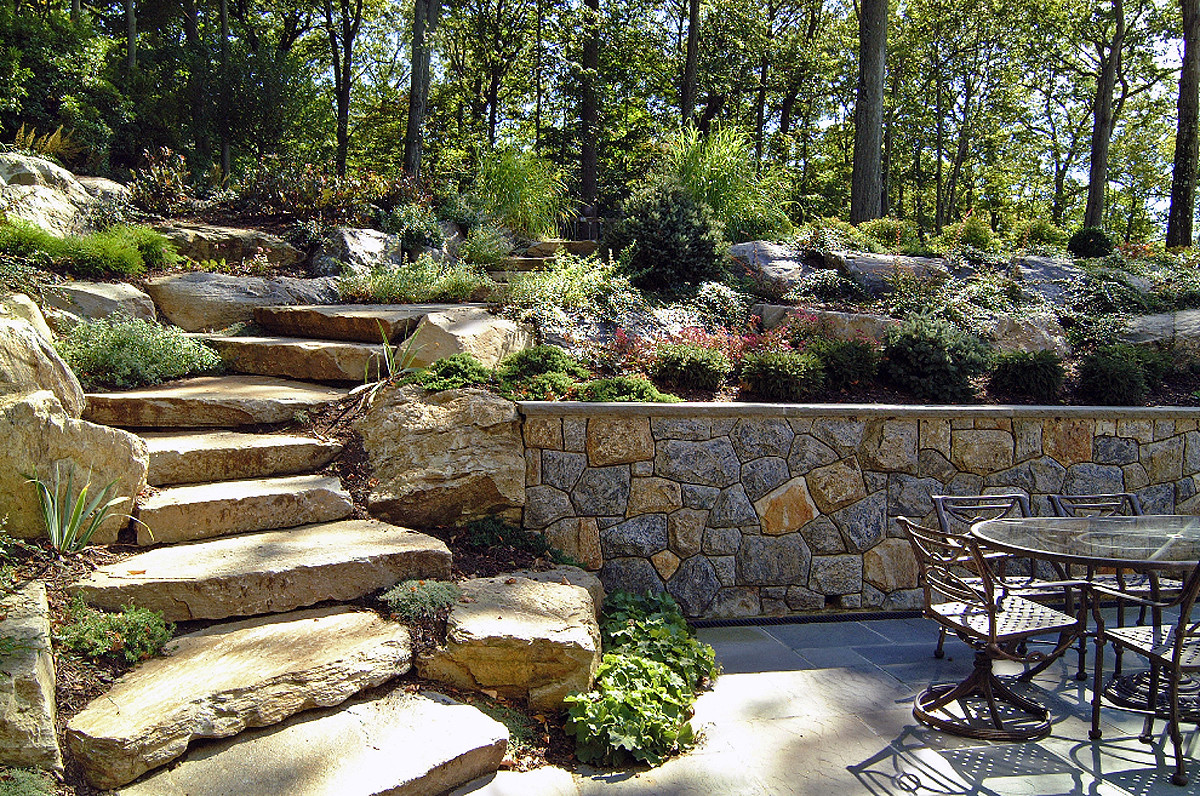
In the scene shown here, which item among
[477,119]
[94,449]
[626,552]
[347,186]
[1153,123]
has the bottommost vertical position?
[626,552]

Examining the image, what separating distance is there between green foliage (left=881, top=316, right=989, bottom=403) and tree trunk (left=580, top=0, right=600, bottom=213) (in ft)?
28.7

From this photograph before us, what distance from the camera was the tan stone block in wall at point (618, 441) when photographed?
4.43 m

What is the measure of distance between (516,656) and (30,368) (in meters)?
2.49

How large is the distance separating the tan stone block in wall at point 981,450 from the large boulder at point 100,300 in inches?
243

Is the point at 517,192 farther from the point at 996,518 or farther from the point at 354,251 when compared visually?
the point at 996,518

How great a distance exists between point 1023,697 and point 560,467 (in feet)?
8.71

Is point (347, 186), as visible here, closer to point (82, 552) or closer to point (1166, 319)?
point (82, 552)

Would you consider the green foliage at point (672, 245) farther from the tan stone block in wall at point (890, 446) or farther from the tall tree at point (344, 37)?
the tall tree at point (344, 37)

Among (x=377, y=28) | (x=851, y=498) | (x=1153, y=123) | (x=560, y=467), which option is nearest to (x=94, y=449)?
(x=560, y=467)

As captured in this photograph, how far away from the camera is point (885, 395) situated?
5.57 meters

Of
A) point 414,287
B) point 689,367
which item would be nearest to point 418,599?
point 689,367

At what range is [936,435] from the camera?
16.6ft

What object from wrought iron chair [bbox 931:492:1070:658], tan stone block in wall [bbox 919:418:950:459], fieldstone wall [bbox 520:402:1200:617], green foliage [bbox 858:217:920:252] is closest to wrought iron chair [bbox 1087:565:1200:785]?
wrought iron chair [bbox 931:492:1070:658]

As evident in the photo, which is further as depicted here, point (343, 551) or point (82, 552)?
point (343, 551)
